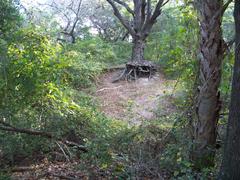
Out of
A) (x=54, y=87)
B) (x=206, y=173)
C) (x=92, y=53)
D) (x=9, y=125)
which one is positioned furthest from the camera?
(x=92, y=53)

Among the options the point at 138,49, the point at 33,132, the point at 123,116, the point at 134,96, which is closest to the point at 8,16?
the point at 33,132

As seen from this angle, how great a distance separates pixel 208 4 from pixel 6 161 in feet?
13.9

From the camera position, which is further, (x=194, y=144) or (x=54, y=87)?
(x=54, y=87)

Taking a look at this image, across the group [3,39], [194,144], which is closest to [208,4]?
[194,144]

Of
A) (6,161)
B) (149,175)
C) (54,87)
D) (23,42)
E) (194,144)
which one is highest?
(23,42)

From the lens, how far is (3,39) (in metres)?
6.88

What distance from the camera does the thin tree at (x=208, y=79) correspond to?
4543 millimetres

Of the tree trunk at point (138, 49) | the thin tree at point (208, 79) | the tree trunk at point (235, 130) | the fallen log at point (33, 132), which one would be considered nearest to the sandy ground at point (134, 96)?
the tree trunk at point (138, 49)

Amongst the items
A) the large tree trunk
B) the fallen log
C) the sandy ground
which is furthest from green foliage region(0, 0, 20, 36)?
the large tree trunk

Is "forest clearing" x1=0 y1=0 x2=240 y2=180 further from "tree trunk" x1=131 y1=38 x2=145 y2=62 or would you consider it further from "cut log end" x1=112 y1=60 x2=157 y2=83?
Answer: "tree trunk" x1=131 y1=38 x2=145 y2=62

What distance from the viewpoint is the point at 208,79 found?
181 inches

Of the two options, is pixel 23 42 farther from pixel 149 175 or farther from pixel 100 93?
pixel 100 93

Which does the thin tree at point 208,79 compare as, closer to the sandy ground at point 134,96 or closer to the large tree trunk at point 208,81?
the large tree trunk at point 208,81

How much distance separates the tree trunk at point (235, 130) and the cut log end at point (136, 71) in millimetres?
11002
